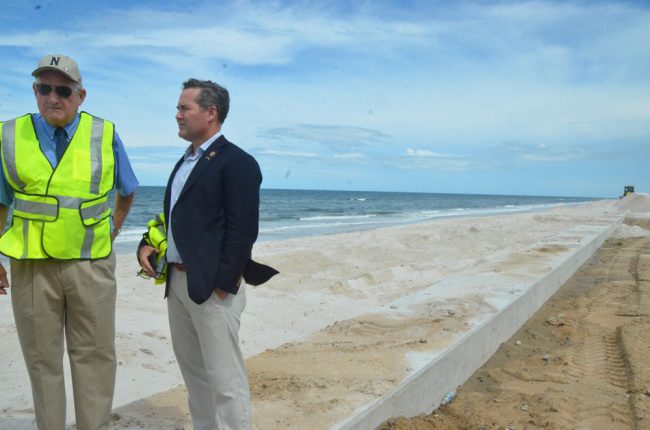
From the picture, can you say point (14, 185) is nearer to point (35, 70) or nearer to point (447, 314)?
point (35, 70)

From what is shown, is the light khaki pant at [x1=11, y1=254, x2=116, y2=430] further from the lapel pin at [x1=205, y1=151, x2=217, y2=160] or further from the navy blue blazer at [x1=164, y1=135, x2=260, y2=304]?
the lapel pin at [x1=205, y1=151, x2=217, y2=160]

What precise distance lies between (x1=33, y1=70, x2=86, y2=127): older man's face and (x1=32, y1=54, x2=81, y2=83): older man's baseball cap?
0.11 ft

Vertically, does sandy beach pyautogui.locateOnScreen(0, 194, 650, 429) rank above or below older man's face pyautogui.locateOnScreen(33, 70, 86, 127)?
below

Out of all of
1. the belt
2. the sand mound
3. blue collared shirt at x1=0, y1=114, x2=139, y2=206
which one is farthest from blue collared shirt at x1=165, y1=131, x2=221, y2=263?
the sand mound

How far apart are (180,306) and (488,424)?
7.26 feet

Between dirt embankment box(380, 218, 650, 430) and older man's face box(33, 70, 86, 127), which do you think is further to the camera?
dirt embankment box(380, 218, 650, 430)

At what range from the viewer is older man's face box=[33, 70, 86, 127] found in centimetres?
264

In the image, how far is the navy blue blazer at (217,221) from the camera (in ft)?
8.48

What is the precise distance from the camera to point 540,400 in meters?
4.21

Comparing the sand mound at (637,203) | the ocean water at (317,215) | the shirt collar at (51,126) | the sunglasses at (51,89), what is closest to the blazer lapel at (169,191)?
the shirt collar at (51,126)

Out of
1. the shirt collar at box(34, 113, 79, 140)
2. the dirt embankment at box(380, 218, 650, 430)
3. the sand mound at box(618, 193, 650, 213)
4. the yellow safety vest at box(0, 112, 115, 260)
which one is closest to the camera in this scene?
the yellow safety vest at box(0, 112, 115, 260)

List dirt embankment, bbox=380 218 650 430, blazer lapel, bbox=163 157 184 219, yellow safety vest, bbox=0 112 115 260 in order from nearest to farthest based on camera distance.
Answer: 1. yellow safety vest, bbox=0 112 115 260
2. blazer lapel, bbox=163 157 184 219
3. dirt embankment, bbox=380 218 650 430

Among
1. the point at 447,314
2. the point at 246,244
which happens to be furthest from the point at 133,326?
the point at 246,244

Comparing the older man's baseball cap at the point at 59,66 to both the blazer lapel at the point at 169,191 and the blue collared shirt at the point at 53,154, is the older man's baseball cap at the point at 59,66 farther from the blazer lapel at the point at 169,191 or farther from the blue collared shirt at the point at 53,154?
the blazer lapel at the point at 169,191
